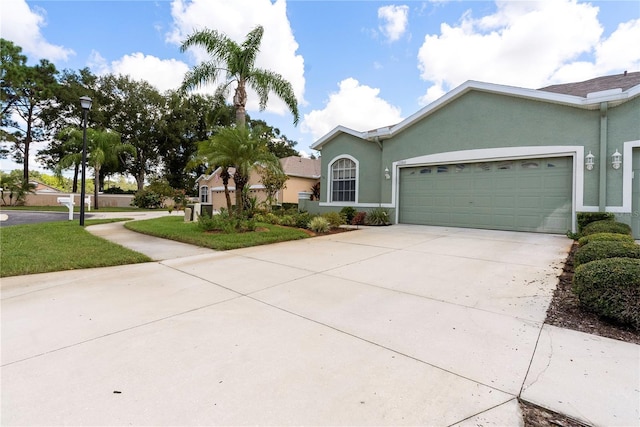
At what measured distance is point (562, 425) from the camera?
1.89 m

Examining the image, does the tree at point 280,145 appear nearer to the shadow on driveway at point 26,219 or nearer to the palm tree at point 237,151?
the shadow on driveway at point 26,219

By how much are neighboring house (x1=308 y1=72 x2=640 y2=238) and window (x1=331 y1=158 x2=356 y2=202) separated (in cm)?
21

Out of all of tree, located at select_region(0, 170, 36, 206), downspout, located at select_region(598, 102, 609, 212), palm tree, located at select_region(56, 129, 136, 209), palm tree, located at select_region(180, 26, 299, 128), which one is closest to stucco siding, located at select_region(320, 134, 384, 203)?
palm tree, located at select_region(180, 26, 299, 128)

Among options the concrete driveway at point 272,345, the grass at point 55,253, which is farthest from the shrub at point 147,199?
the concrete driveway at point 272,345

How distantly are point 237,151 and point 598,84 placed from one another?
13514 millimetres

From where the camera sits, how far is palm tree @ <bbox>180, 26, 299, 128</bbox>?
44.7 feet

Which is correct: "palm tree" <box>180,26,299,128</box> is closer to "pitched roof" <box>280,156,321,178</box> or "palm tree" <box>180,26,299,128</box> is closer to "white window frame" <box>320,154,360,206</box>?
"white window frame" <box>320,154,360,206</box>

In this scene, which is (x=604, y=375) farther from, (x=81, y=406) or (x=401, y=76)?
(x=401, y=76)

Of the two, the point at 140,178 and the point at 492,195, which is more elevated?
the point at 140,178

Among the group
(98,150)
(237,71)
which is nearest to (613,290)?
(237,71)

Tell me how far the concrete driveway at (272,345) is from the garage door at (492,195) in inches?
209

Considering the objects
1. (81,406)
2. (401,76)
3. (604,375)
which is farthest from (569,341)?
(401,76)

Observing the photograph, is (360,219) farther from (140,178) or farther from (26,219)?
(140,178)

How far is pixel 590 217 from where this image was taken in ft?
28.9
